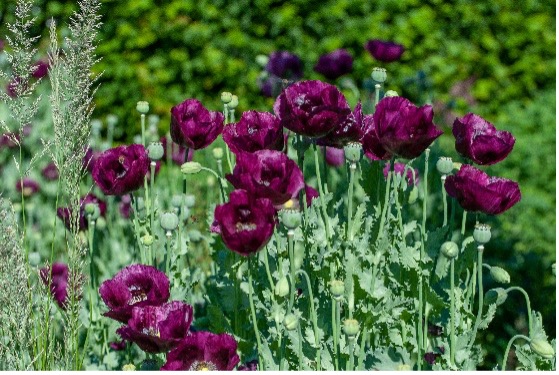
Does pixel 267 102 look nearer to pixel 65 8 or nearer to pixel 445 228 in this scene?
pixel 65 8

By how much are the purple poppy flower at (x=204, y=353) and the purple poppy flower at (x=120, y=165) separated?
1.25 ft

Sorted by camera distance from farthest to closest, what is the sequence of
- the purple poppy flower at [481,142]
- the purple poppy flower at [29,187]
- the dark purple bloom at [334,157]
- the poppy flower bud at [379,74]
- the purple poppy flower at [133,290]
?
the purple poppy flower at [29,187], the dark purple bloom at [334,157], the poppy flower bud at [379,74], the purple poppy flower at [481,142], the purple poppy flower at [133,290]

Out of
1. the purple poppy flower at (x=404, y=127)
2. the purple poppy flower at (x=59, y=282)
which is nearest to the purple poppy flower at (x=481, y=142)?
the purple poppy flower at (x=404, y=127)

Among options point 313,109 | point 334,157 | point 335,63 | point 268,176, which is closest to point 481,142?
point 313,109

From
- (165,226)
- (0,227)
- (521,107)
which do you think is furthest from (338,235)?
(521,107)

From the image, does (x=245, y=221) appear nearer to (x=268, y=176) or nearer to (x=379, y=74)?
(x=268, y=176)

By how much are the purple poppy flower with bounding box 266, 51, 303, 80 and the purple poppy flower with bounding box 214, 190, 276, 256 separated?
1.64 m

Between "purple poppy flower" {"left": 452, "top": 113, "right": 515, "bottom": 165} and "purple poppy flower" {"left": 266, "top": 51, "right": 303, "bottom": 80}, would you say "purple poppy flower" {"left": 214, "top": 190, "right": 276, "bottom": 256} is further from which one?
"purple poppy flower" {"left": 266, "top": 51, "right": 303, "bottom": 80}

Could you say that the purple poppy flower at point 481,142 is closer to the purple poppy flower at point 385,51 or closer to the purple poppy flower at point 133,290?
the purple poppy flower at point 133,290

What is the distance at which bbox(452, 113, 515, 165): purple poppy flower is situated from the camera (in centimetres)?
148

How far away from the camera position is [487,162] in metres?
1.50

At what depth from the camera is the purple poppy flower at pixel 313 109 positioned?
134cm

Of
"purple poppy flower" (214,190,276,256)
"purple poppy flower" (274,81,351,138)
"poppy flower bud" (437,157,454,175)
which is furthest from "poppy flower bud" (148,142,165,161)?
"poppy flower bud" (437,157,454,175)

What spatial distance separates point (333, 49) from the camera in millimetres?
4230
